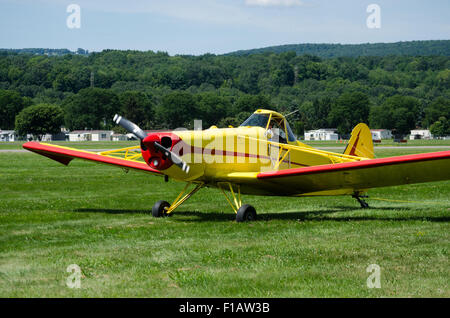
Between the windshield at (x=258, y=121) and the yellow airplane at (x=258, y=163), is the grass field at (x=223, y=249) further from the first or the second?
the windshield at (x=258, y=121)

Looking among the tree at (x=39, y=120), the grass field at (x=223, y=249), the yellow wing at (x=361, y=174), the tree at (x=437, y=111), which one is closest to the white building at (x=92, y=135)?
the tree at (x=39, y=120)

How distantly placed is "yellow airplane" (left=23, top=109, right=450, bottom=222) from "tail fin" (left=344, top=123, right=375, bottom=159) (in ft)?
4.94

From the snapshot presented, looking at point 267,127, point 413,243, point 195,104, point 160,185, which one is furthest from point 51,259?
point 195,104

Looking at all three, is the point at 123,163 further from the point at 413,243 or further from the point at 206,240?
the point at 413,243

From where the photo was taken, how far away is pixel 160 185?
22.4 metres

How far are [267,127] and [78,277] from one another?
717 cm

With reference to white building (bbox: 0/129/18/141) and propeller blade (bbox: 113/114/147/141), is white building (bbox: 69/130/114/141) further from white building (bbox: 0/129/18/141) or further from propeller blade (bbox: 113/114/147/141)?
propeller blade (bbox: 113/114/147/141)

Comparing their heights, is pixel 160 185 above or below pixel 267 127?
below

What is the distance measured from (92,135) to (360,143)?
14074 centimetres

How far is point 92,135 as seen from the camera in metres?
151

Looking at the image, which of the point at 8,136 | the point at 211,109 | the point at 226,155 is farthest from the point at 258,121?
the point at 8,136

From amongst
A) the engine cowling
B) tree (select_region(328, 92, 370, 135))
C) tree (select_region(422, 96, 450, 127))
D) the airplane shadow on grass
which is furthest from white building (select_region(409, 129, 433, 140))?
the engine cowling

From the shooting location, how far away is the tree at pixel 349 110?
174000 millimetres

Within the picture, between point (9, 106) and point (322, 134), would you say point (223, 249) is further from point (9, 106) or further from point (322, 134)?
point (9, 106)
